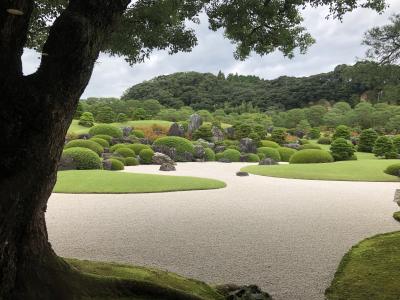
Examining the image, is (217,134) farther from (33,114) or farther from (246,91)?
(246,91)

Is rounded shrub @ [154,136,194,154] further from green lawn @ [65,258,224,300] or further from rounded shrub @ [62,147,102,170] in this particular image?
green lawn @ [65,258,224,300]

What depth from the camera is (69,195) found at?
11.5 m

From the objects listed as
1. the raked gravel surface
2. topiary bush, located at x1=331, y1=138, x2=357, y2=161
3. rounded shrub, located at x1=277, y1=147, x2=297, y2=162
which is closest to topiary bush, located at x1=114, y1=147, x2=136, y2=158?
rounded shrub, located at x1=277, y1=147, x2=297, y2=162

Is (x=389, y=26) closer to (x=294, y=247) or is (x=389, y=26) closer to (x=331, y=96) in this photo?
(x=294, y=247)

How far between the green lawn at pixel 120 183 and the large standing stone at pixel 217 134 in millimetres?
18800

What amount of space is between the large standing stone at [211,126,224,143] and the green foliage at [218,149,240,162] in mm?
5761

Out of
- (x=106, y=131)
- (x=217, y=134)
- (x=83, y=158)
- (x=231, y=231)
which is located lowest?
(x=231, y=231)

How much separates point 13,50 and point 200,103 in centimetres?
6523

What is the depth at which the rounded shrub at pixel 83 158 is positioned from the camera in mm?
17719

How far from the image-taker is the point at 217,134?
3419 cm

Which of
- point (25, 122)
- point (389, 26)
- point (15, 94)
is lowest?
point (25, 122)

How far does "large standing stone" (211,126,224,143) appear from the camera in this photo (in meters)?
33.6

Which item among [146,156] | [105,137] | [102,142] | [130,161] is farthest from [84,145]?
[105,137]

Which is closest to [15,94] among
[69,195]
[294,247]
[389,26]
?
[294,247]
